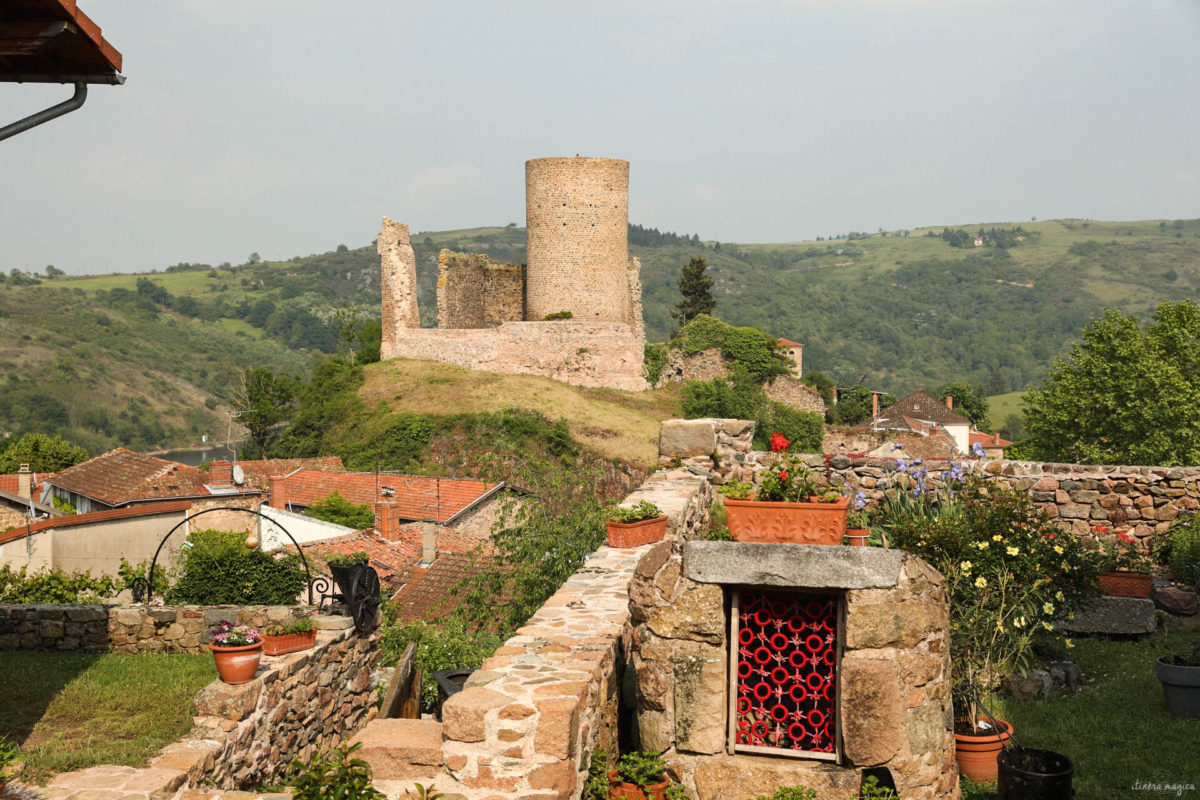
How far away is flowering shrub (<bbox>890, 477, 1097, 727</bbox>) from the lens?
7594 millimetres

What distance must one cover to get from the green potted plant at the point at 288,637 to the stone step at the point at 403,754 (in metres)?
4.06

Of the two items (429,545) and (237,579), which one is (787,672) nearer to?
(237,579)

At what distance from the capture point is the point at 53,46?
5.75 m

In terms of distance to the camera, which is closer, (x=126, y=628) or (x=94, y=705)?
(x=94, y=705)

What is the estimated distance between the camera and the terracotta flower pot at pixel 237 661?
7953 mm

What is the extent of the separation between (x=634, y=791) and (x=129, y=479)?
27.2 meters

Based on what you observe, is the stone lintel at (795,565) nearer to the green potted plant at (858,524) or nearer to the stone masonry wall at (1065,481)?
the green potted plant at (858,524)

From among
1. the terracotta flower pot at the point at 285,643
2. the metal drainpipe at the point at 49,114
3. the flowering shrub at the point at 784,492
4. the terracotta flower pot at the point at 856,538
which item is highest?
the metal drainpipe at the point at 49,114

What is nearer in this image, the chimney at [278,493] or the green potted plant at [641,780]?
the green potted plant at [641,780]

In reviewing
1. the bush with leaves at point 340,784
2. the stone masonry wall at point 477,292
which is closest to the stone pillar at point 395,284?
the stone masonry wall at point 477,292

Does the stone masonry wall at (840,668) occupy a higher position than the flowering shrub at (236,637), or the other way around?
the stone masonry wall at (840,668)

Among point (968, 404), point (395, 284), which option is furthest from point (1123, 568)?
point (968, 404)

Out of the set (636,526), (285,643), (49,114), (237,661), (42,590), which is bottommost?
(42,590)

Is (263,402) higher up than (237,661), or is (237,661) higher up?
(237,661)
